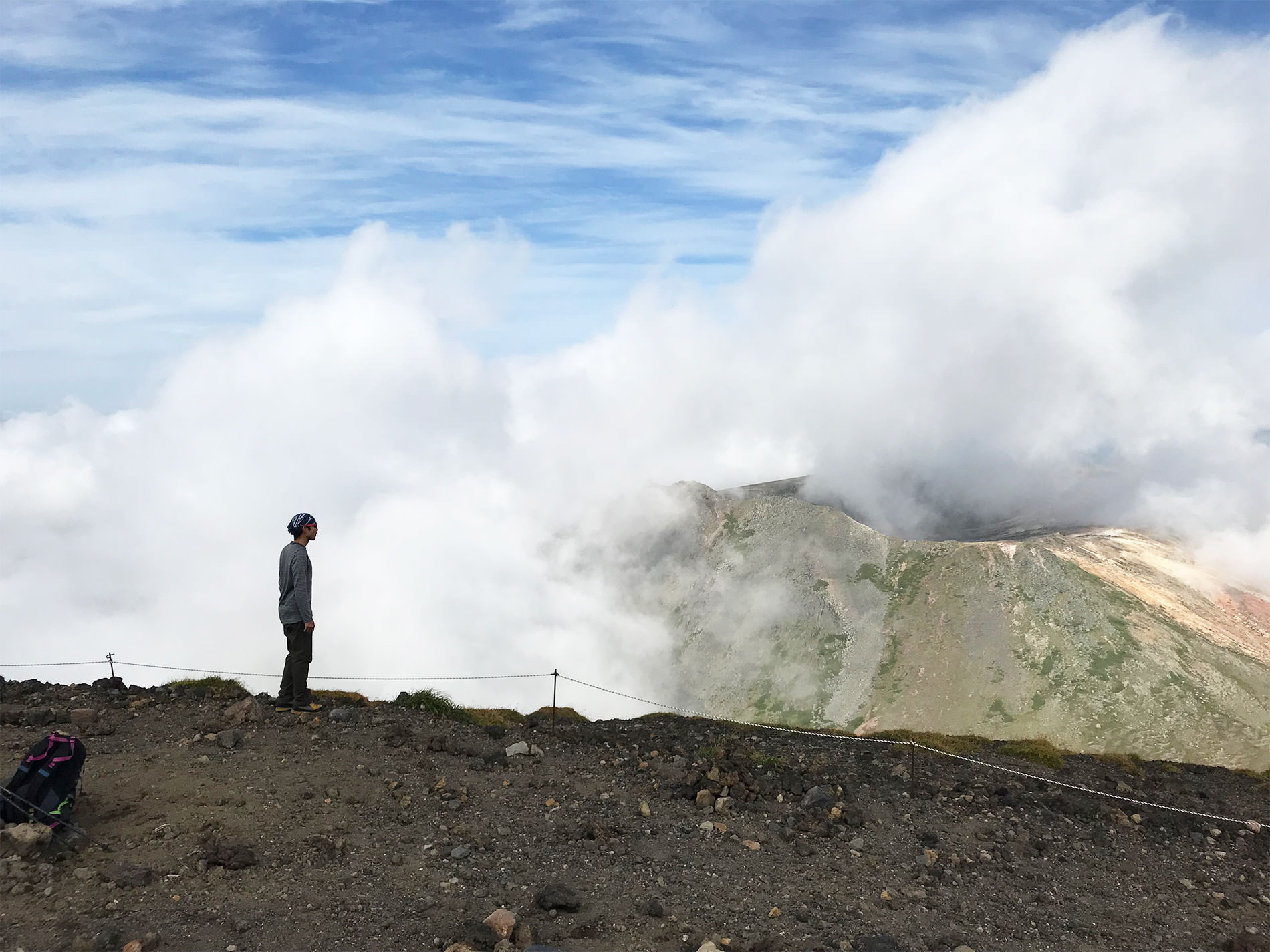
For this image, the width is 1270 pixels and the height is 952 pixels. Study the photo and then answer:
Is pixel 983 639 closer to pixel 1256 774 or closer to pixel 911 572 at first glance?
pixel 911 572

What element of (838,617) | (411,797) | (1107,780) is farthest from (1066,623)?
(411,797)

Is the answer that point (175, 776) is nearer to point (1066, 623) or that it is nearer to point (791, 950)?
point (791, 950)

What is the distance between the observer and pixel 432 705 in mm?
17125

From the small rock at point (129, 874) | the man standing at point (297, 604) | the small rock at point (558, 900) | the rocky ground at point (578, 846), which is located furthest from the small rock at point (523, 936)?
the man standing at point (297, 604)

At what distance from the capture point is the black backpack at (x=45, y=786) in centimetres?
975

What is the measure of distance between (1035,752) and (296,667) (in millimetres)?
15051

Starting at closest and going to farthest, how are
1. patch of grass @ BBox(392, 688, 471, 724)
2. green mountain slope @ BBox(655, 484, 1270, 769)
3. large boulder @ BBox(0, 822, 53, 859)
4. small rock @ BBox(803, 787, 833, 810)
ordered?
large boulder @ BBox(0, 822, 53, 859)
small rock @ BBox(803, 787, 833, 810)
patch of grass @ BBox(392, 688, 471, 724)
green mountain slope @ BBox(655, 484, 1270, 769)

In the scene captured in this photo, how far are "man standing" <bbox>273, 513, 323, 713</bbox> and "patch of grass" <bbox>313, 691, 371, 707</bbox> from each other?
1.66 m

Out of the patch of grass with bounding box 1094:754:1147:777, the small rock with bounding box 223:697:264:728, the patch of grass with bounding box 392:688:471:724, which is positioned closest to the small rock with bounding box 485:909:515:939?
the small rock with bounding box 223:697:264:728

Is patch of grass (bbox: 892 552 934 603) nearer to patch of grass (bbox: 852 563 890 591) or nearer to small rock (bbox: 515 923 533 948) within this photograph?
patch of grass (bbox: 852 563 890 591)

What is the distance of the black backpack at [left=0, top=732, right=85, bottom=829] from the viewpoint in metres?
9.75

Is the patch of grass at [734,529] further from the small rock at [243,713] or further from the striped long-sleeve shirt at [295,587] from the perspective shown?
the small rock at [243,713]

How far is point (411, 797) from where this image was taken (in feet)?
40.2

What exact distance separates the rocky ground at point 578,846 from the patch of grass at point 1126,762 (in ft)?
2.57
